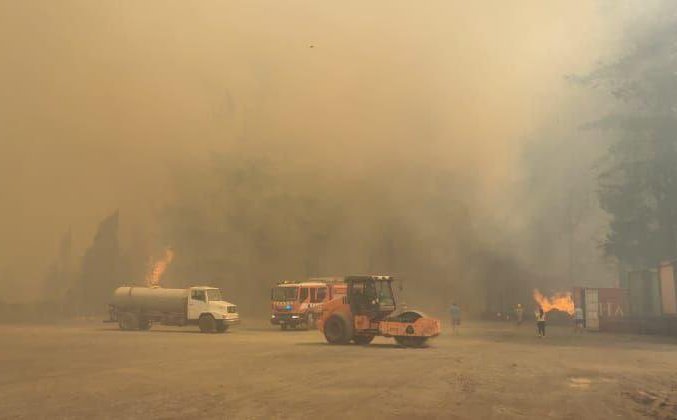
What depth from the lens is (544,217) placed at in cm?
5641

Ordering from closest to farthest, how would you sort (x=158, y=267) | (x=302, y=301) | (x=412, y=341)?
1. (x=412, y=341)
2. (x=302, y=301)
3. (x=158, y=267)

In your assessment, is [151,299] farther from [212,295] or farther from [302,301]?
[302,301]

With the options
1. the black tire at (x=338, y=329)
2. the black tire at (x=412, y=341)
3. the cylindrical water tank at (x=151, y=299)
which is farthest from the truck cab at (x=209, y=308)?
the black tire at (x=412, y=341)

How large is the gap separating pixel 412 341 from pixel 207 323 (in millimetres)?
12321

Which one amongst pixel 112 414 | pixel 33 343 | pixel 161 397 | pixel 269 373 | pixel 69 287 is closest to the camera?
pixel 112 414

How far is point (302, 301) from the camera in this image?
31.6 metres

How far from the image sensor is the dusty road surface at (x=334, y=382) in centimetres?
901

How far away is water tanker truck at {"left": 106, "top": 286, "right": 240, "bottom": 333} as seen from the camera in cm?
2864

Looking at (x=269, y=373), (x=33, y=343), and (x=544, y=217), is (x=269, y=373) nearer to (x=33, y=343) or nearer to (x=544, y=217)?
(x=33, y=343)

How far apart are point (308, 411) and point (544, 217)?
51.9 metres

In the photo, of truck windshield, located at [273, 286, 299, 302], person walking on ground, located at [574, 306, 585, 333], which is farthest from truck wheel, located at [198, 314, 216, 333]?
person walking on ground, located at [574, 306, 585, 333]

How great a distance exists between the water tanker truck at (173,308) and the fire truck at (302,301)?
285 centimetres

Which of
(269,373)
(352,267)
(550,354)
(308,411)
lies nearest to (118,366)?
(269,373)

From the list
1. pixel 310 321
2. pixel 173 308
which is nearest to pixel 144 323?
pixel 173 308
